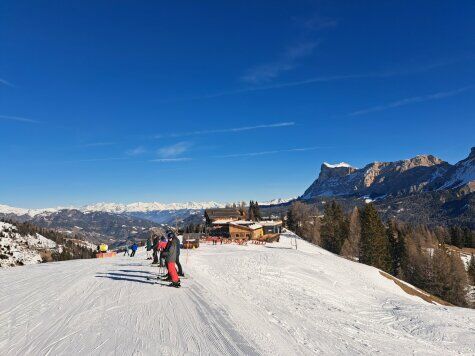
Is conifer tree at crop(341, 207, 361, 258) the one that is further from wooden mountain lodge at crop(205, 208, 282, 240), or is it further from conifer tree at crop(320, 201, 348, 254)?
wooden mountain lodge at crop(205, 208, 282, 240)

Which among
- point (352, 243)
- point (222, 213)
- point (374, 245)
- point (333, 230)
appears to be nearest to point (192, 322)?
point (374, 245)

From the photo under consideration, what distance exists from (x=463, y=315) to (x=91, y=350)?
25.0 m


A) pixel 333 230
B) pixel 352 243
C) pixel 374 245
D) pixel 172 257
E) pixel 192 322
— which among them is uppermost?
pixel 172 257

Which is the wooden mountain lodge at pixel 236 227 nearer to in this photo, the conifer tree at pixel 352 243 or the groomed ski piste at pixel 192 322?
the conifer tree at pixel 352 243

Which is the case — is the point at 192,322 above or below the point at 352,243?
above

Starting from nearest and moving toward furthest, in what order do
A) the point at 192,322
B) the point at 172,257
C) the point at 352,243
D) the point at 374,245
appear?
1. the point at 192,322
2. the point at 172,257
3. the point at 374,245
4. the point at 352,243

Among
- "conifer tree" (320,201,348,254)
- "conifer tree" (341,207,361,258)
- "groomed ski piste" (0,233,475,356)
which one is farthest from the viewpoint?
"conifer tree" (320,201,348,254)

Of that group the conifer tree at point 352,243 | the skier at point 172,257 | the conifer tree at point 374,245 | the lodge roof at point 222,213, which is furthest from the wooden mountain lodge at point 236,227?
the skier at point 172,257

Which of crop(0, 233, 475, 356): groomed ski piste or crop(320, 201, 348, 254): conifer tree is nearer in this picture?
crop(0, 233, 475, 356): groomed ski piste

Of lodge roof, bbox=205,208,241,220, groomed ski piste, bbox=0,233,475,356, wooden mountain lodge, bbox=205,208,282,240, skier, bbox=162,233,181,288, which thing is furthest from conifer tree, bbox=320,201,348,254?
skier, bbox=162,233,181,288

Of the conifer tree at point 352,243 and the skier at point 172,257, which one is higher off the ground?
the skier at point 172,257

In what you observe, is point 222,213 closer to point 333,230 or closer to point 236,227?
point 236,227

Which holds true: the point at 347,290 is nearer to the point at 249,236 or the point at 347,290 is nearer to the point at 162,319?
the point at 162,319

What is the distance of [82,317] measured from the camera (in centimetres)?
1119
